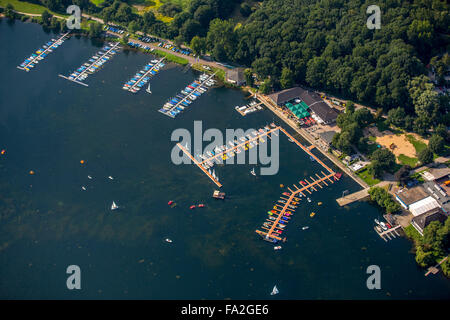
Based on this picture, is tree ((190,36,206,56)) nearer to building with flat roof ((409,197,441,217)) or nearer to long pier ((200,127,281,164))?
long pier ((200,127,281,164))

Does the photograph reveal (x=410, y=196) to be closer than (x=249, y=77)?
Yes

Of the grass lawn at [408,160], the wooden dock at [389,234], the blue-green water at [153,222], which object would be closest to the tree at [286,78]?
the blue-green water at [153,222]

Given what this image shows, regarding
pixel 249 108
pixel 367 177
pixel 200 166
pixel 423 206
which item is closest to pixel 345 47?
pixel 249 108

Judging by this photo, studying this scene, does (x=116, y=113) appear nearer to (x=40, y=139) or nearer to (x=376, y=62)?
(x=40, y=139)

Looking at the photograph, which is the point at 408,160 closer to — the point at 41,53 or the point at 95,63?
the point at 95,63

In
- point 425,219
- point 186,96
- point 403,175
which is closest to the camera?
point 425,219

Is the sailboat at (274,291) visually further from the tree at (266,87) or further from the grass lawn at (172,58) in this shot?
the grass lawn at (172,58)
